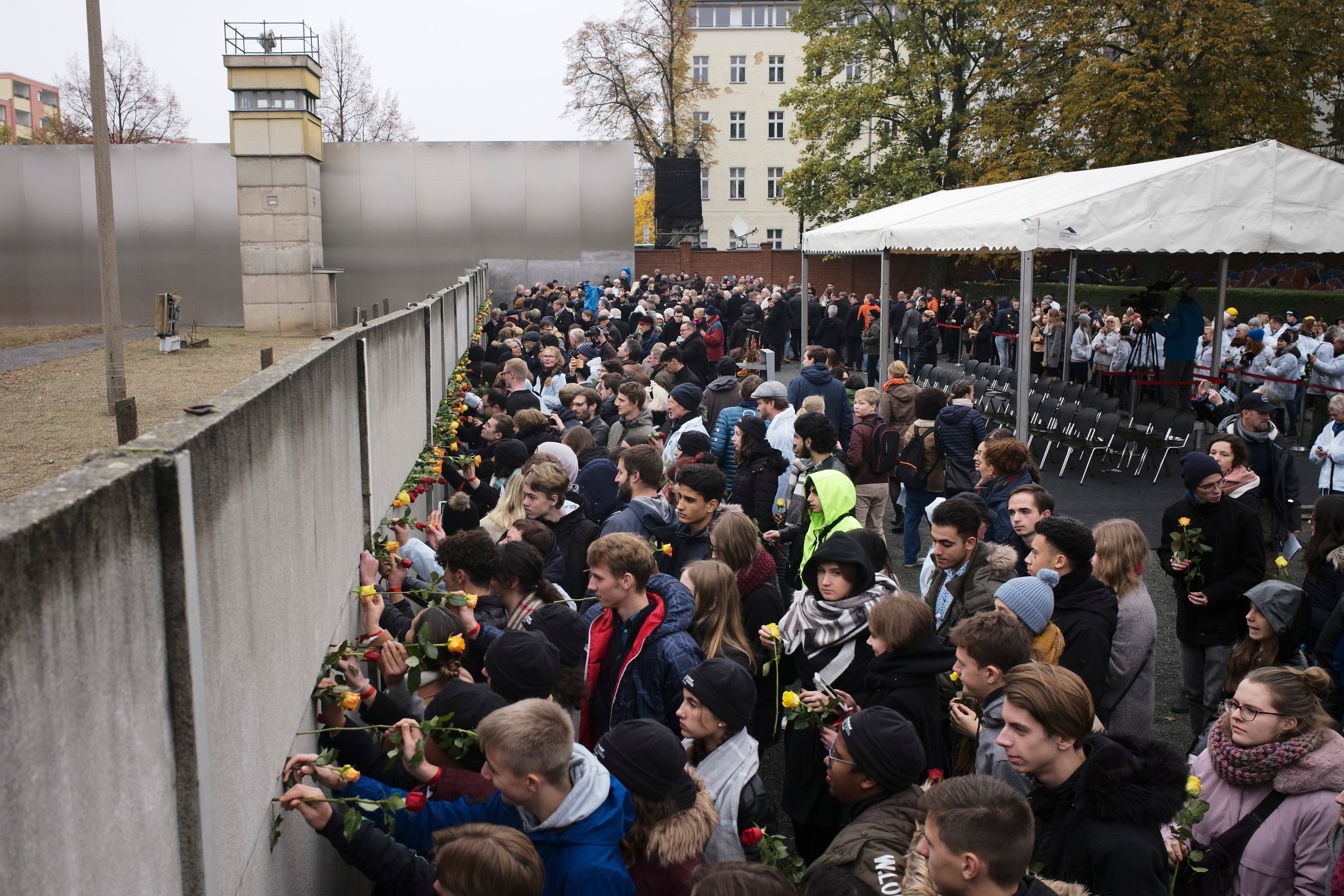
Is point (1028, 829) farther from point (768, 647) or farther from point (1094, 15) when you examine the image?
point (1094, 15)

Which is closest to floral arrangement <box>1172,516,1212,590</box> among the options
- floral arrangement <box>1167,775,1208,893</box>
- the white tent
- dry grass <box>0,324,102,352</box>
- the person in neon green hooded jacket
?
the person in neon green hooded jacket

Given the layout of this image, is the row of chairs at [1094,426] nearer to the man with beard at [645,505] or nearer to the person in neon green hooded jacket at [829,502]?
the person in neon green hooded jacket at [829,502]

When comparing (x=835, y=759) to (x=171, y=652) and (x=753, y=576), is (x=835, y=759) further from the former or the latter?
(x=171, y=652)

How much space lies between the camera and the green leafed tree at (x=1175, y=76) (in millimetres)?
26531

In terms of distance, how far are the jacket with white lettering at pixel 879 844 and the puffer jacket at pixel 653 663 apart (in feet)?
3.07

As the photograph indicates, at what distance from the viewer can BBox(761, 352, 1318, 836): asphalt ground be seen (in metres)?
6.34

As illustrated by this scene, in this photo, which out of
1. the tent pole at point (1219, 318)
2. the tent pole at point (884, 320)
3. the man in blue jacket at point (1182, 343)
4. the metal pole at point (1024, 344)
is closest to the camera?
the metal pole at point (1024, 344)

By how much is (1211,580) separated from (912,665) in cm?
301

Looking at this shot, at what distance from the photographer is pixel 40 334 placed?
32906 mm

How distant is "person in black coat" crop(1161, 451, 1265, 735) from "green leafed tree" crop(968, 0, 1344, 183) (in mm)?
23951

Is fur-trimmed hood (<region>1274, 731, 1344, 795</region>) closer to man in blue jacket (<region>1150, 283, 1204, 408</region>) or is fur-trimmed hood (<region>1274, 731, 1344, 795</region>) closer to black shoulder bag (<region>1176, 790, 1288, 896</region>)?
black shoulder bag (<region>1176, 790, 1288, 896</region>)

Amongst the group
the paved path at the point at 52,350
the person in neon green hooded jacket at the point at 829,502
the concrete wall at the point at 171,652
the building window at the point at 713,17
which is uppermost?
the building window at the point at 713,17


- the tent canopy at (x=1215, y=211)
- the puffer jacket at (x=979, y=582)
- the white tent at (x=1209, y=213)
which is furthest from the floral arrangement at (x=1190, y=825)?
the tent canopy at (x=1215, y=211)

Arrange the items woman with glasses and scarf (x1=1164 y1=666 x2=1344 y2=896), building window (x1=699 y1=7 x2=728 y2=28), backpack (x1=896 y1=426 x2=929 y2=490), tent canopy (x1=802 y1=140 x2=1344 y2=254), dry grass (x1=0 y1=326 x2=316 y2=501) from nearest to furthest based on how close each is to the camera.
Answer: woman with glasses and scarf (x1=1164 y1=666 x2=1344 y2=896), backpack (x1=896 y1=426 x2=929 y2=490), tent canopy (x1=802 y1=140 x2=1344 y2=254), dry grass (x1=0 y1=326 x2=316 y2=501), building window (x1=699 y1=7 x2=728 y2=28)
